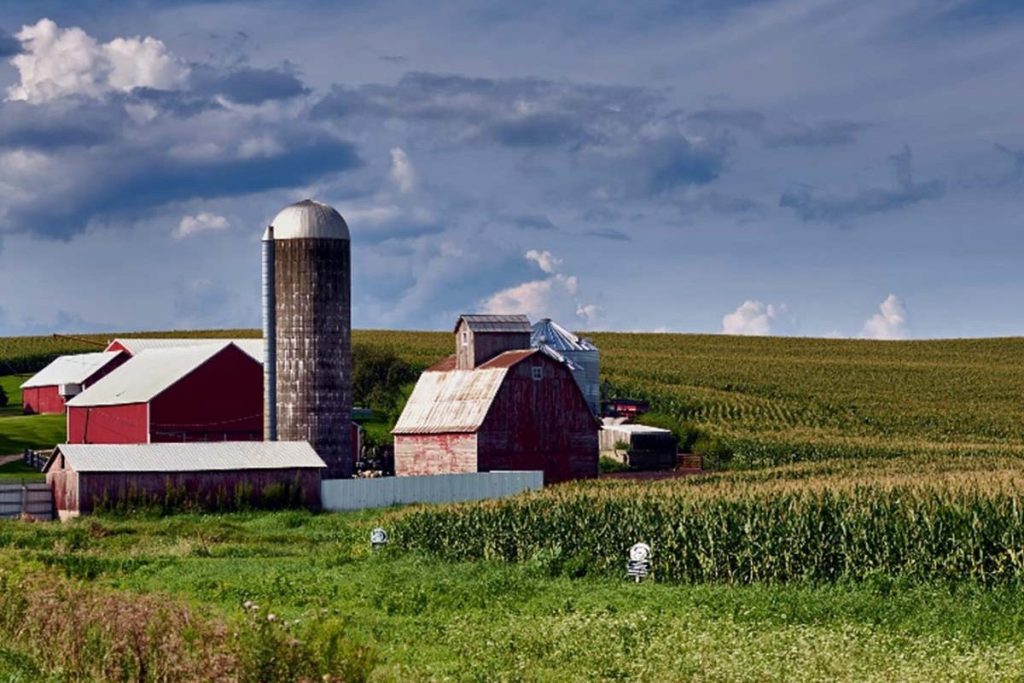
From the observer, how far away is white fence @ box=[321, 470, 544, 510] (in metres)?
49.2

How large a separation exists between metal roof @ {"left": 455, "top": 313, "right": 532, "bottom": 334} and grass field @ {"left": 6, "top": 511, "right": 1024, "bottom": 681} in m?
23.9

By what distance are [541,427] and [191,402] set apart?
41.7 ft

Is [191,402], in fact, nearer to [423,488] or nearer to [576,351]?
[423,488]

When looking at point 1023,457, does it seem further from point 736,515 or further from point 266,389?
point 736,515

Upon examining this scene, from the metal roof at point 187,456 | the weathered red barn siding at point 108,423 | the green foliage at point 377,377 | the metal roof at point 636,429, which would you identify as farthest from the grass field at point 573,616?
the green foliage at point 377,377

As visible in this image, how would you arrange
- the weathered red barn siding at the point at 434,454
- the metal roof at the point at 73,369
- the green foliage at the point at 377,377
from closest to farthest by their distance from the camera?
the weathered red barn siding at the point at 434,454, the metal roof at the point at 73,369, the green foliage at the point at 377,377

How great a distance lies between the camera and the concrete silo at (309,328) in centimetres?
5219

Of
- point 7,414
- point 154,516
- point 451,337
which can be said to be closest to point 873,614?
point 154,516

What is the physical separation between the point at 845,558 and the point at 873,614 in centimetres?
506

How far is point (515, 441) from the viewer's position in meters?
54.6

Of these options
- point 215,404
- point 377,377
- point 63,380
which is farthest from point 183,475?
point 377,377

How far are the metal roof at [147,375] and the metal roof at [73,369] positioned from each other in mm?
9683

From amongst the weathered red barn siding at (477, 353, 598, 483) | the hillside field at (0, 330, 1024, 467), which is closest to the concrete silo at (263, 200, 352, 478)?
the weathered red barn siding at (477, 353, 598, 483)

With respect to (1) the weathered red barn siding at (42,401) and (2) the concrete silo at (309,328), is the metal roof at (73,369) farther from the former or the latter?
(2) the concrete silo at (309,328)
